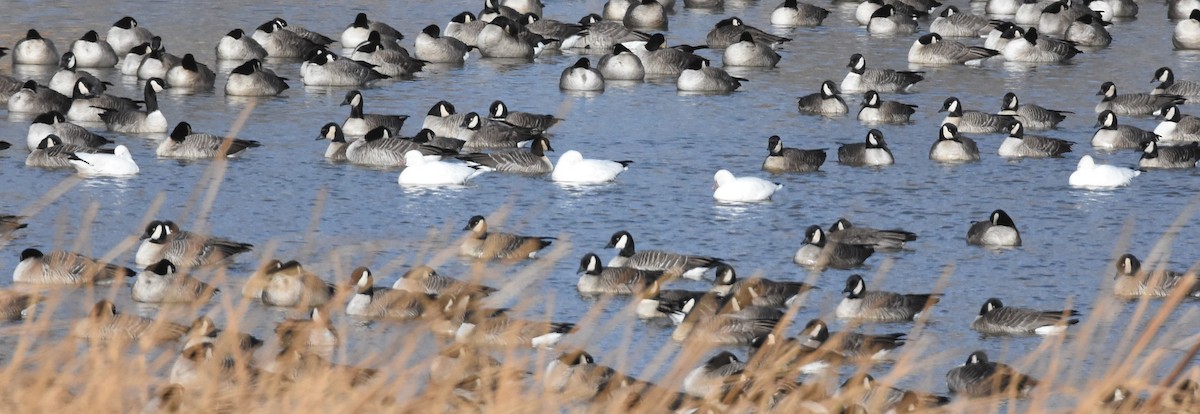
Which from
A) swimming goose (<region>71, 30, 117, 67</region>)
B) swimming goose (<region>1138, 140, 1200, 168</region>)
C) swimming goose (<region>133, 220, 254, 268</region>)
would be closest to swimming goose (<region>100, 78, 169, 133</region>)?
swimming goose (<region>71, 30, 117, 67</region>)

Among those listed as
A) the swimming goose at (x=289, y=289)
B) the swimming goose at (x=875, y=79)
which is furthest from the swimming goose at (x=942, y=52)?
the swimming goose at (x=289, y=289)

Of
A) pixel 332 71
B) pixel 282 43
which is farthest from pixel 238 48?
pixel 332 71

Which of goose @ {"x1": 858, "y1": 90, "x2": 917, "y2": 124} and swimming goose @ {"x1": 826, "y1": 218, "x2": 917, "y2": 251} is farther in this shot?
goose @ {"x1": 858, "y1": 90, "x2": 917, "y2": 124}

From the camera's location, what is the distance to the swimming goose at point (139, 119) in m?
22.7

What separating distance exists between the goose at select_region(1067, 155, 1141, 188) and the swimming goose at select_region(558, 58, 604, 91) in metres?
8.68

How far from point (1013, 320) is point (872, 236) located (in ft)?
10.4

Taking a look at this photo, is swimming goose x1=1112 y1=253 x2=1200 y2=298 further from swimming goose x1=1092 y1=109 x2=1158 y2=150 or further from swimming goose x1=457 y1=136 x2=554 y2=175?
swimming goose x1=1092 y1=109 x2=1158 y2=150

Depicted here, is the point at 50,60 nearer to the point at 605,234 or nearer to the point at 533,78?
the point at 533,78

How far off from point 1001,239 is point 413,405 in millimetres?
10760

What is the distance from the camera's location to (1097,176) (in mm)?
19047

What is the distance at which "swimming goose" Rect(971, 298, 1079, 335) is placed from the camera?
1294 cm

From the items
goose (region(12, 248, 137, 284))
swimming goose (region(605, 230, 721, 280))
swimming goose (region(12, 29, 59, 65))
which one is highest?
swimming goose (region(605, 230, 721, 280))

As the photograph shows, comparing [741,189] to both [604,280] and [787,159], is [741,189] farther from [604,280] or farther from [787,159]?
[604,280]

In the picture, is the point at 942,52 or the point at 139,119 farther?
the point at 942,52
